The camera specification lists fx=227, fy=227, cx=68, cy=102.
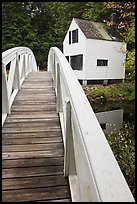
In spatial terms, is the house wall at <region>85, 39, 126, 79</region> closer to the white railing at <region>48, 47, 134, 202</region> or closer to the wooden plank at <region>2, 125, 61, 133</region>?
the wooden plank at <region>2, 125, 61, 133</region>

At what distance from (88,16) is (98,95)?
7.67 m

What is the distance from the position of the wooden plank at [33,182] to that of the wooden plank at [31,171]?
0.04 m

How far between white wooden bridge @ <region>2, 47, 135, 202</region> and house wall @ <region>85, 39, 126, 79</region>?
31.4 feet

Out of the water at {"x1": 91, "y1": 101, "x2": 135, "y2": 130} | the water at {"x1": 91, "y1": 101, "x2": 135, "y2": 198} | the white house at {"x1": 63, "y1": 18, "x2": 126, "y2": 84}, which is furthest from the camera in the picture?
the white house at {"x1": 63, "y1": 18, "x2": 126, "y2": 84}

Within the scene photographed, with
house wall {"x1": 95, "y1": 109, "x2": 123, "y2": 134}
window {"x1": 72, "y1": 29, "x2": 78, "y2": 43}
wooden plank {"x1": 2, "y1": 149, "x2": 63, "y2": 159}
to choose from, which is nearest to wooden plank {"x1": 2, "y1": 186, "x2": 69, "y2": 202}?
wooden plank {"x1": 2, "y1": 149, "x2": 63, "y2": 159}

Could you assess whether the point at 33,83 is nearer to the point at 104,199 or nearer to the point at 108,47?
the point at 104,199

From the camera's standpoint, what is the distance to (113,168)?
32.1 inches

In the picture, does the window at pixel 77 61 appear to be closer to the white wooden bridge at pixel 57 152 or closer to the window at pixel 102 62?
the window at pixel 102 62

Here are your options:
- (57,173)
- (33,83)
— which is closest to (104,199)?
(57,173)

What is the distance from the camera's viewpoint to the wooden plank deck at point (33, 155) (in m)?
1.72

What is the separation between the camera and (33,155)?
83.4 inches

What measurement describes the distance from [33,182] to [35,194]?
0.12m

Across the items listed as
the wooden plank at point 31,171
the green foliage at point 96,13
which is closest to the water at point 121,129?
the wooden plank at point 31,171

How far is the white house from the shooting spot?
1264 cm
